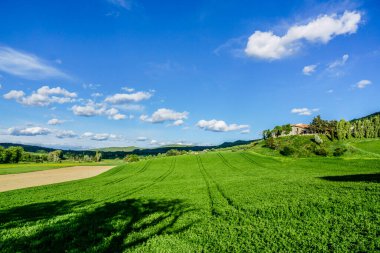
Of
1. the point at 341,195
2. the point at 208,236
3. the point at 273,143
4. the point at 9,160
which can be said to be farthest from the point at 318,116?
the point at 9,160

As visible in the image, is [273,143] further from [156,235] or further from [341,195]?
[156,235]

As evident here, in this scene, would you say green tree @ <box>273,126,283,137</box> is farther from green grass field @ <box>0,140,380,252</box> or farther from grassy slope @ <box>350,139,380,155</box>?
green grass field @ <box>0,140,380,252</box>

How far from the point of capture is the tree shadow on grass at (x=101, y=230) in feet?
36.4

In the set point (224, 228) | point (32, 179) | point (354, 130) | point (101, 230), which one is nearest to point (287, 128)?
point (354, 130)

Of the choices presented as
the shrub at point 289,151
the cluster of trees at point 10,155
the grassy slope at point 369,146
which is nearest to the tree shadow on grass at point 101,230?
the shrub at point 289,151

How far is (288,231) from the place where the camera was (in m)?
11.8

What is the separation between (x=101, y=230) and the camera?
13.4m

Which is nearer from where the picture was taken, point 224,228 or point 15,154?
point 224,228

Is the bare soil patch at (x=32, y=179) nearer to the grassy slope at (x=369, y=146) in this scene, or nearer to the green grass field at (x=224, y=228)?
the green grass field at (x=224, y=228)

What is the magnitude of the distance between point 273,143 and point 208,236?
103 metres

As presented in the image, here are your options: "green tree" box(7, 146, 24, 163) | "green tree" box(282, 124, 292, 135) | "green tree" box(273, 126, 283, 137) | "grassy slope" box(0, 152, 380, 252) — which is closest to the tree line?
"green tree" box(282, 124, 292, 135)

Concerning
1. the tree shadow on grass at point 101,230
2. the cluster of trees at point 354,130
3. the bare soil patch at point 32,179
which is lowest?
the bare soil patch at point 32,179

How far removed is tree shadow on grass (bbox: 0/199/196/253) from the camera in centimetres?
1110

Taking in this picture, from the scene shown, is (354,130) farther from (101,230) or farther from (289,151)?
(101,230)
